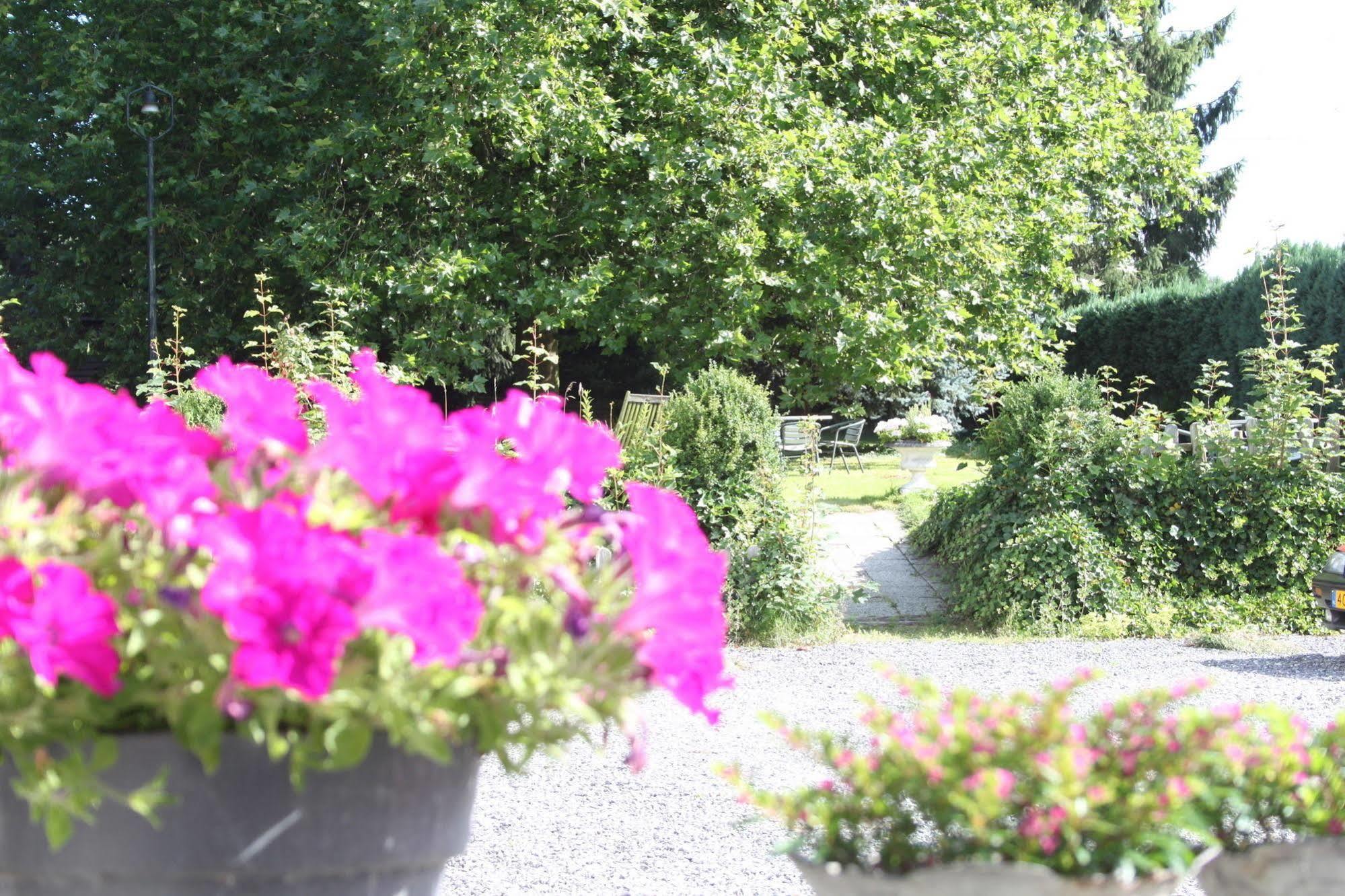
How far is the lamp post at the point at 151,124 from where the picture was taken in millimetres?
11617

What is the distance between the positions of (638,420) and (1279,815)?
593 cm

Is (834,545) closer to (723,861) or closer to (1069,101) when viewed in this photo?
(723,861)

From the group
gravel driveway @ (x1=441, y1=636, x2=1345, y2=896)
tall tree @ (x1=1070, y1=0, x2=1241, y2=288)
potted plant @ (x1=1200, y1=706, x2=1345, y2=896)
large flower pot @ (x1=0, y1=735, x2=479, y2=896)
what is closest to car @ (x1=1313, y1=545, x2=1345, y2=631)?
gravel driveway @ (x1=441, y1=636, x2=1345, y2=896)

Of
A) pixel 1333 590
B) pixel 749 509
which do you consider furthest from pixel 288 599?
pixel 1333 590

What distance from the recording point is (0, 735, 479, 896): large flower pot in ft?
A: 3.94

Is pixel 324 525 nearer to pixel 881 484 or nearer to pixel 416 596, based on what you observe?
pixel 416 596

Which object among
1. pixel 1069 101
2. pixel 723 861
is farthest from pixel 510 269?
pixel 723 861

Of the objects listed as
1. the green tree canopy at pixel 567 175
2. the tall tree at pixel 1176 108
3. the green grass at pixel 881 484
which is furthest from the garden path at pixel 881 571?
the tall tree at pixel 1176 108

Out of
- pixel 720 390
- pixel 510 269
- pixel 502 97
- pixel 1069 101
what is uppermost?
pixel 1069 101

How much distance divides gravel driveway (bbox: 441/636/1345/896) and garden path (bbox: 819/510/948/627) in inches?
30.1

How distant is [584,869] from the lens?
125 inches

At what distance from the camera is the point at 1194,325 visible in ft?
60.8

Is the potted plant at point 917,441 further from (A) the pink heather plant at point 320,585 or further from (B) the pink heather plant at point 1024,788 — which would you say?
(A) the pink heather plant at point 320,585

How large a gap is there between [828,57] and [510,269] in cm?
462
